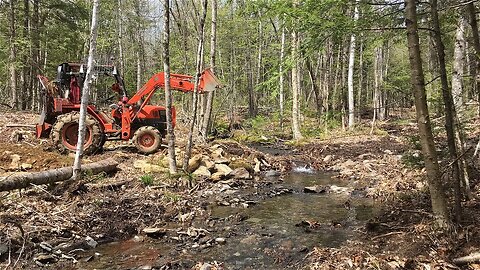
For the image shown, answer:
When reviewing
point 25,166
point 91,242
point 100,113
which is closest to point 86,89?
point 25,166

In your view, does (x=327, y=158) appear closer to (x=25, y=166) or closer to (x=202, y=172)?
(x=202, y=172)

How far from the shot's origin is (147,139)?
13.2m

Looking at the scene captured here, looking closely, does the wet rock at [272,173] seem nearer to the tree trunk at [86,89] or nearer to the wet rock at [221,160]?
the wet rock at [221,160]

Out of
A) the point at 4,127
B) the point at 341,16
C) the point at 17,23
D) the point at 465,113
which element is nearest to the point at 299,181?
the point at 465,113

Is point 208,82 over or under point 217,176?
over

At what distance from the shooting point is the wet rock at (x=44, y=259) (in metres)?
5.59

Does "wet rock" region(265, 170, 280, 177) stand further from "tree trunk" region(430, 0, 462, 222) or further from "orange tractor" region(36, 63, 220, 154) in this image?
"tree trunk" region(430, 0, 462, 222)

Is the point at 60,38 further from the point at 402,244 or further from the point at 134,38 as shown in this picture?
the point at 402,244

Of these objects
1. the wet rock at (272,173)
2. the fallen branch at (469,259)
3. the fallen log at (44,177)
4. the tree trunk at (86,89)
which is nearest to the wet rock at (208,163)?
the wet rock at (272,173)

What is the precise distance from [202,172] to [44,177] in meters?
4.61

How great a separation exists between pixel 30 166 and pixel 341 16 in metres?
8.50

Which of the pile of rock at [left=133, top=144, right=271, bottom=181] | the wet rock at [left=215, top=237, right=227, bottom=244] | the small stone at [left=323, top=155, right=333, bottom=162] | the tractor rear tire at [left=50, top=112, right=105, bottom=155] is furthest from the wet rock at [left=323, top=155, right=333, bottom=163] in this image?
the wet rock at [left=215, top=237, right=227, bottom=244]

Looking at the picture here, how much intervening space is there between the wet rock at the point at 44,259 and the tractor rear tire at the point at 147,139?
7356 millimetres

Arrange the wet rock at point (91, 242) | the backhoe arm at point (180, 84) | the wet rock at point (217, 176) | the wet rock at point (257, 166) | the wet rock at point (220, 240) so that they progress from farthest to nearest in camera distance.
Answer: the wet rock at point (257, 166) → the backhoe arm at point (180, 84) → the wet rock at point (217, 176) → the wet rock at point (220, 240) → the wet rock at point (91, 242)
